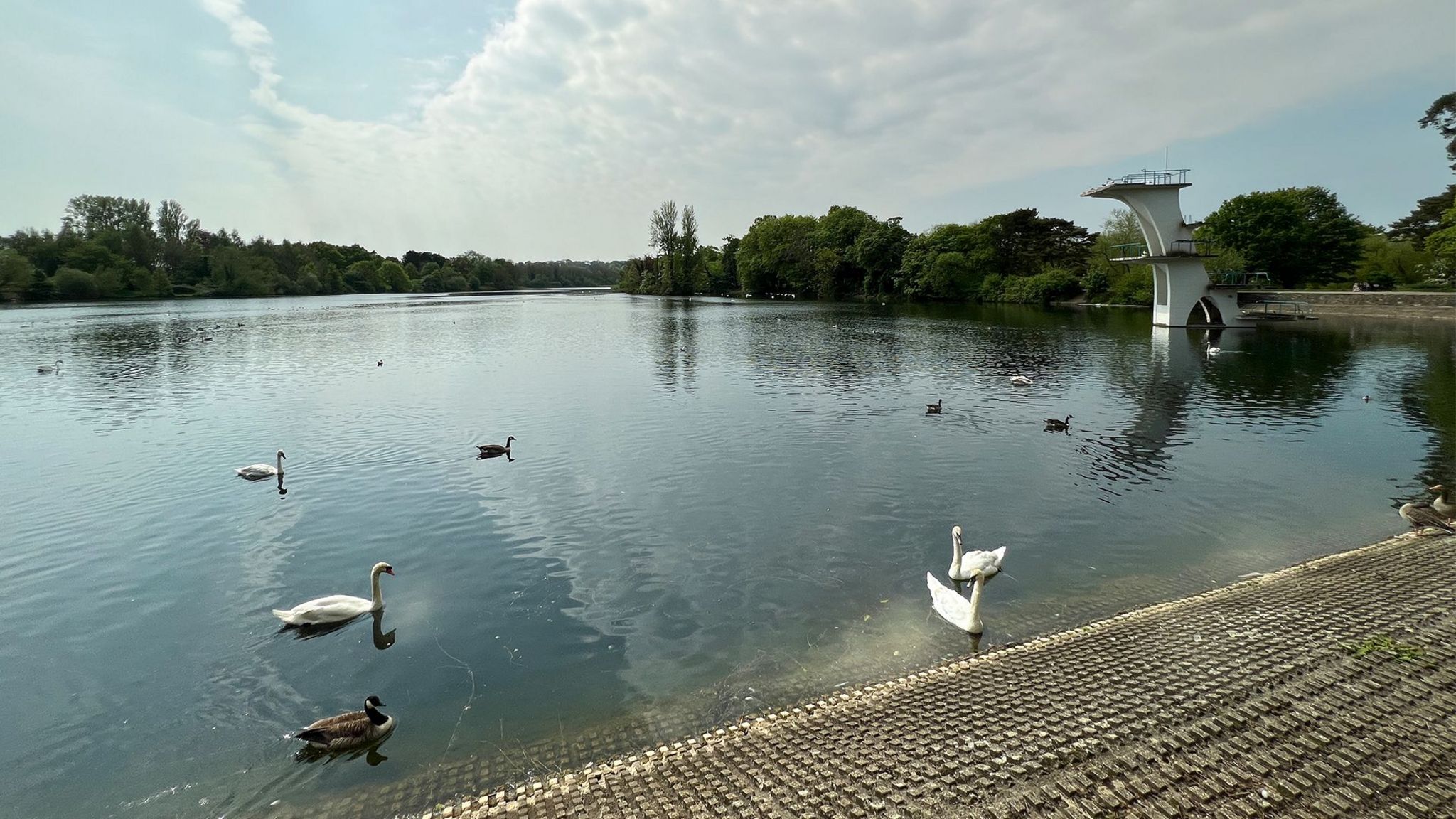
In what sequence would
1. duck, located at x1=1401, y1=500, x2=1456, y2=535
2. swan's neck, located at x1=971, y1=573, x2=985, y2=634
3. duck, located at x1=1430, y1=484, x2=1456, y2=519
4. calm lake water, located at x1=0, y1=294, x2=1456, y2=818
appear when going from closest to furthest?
1. calm lake water, located at x1=0, y1=294, x2=1456, y2=818
2. swan's neck, located at x1=971, y1=573, x2=985, y2=634
3. duck, located at x1=1401, y1=500, x2=1456, y2=535
4. duck, located at x1=1430, y1=484, x2=1456, y2=519

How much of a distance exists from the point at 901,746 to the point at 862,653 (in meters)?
2.51

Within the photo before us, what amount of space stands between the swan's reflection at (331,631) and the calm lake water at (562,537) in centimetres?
9

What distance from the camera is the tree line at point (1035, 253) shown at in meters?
70.3

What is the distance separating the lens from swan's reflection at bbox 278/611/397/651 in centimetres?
987

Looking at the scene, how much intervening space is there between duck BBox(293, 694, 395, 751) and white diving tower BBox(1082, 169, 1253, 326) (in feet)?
189

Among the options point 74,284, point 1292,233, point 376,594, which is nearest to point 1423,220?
point 1292,233

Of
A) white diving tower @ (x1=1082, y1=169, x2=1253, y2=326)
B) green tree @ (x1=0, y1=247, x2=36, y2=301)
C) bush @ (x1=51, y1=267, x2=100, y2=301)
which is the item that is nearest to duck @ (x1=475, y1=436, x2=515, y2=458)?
white diving tower @ (x1=1082, y1=169, x2=1253, y2=326)

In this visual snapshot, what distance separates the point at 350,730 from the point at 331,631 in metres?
3.09

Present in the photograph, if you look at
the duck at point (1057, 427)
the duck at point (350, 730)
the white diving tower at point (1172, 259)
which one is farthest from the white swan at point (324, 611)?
the white diving tower at point (1172, 259)

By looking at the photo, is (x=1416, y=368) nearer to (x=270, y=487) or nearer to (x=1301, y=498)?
(x=1301, y=498)

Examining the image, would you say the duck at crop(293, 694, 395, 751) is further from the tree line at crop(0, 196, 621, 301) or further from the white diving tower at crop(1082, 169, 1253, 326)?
the tree line at crop(0, 196, 621, 301)

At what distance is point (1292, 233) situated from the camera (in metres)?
69.8

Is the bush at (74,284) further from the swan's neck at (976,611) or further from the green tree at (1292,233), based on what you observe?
the green tree at (1292,233)

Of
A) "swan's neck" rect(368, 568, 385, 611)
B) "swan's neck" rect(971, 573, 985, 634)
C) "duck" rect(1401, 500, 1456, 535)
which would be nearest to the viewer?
"swan's neck" rect(971, 573, 985, 634)
